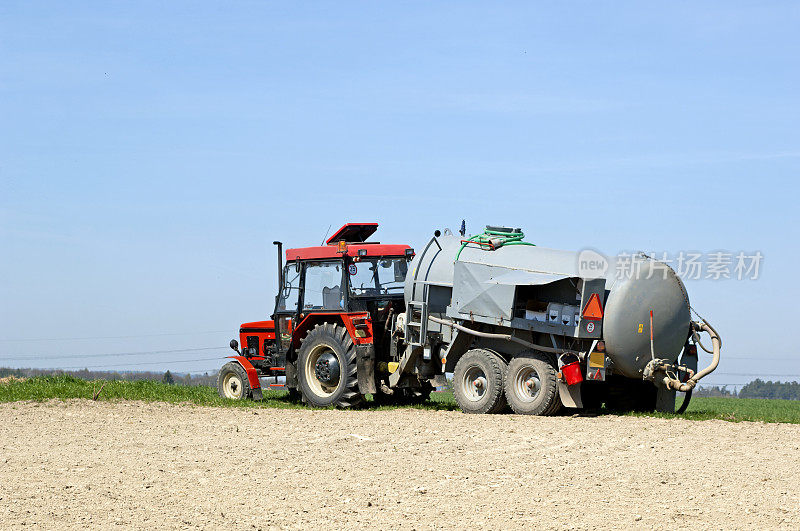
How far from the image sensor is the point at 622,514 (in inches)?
337

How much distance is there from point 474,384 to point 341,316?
2.89m

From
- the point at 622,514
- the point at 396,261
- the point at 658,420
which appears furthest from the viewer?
the point at 396,261

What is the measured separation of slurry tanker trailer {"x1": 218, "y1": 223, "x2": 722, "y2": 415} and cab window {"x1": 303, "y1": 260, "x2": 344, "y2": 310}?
1.0 inches

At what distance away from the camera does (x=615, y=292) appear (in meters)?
14.5

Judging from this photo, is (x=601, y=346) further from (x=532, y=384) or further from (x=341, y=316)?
(x=341, y=316)

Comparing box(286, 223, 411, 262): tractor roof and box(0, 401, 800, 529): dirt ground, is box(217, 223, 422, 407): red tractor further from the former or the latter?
box(0, 401, 800, 529): dirt ground

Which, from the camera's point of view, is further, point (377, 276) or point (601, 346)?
point (377, 276)

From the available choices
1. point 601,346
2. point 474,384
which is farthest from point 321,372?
point 601,346

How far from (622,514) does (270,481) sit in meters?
3.80

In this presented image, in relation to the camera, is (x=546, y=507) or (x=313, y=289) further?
(x=313, y=289)

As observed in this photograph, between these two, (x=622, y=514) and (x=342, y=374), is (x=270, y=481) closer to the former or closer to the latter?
(x=622, y=514)

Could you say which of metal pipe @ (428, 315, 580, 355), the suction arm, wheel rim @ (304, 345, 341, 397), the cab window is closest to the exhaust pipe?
the cab window

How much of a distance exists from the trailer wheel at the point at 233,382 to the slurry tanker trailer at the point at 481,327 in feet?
0.22

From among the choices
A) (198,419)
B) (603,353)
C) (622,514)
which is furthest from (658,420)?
(198,419)
